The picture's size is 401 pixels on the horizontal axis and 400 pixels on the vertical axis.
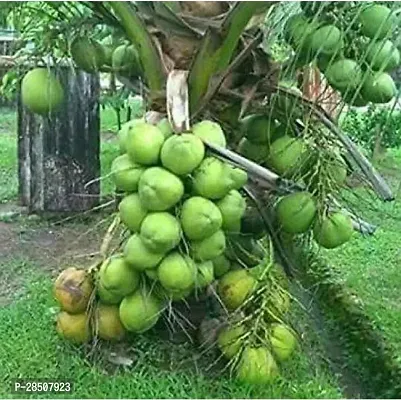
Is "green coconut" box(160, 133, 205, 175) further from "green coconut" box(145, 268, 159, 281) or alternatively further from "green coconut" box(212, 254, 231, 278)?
"green coconut" box(212, 254, 231, 278)

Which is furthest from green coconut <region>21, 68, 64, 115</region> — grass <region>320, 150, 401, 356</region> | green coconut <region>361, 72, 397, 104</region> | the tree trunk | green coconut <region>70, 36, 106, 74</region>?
the tree trunk

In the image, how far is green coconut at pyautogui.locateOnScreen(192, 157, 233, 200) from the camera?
7.04 ft

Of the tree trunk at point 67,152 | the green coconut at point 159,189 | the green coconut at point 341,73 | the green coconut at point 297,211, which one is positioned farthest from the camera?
the tree trunk at point 67,152

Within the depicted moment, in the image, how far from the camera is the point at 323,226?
2.43 m

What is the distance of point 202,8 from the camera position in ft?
8.20

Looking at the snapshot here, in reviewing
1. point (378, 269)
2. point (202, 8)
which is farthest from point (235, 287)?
point (378, 269)

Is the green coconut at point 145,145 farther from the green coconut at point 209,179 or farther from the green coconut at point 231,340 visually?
the green coconut at point 231,340

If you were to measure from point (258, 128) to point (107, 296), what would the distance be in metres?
0.65

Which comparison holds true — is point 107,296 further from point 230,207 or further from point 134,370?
point 230,207

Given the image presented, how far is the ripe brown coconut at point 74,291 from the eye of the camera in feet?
8.47

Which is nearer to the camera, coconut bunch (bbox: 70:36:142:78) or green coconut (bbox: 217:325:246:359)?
green coconut (bbox: 217:325:246:359)

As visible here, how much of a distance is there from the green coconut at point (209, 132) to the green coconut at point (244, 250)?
1.37 ft

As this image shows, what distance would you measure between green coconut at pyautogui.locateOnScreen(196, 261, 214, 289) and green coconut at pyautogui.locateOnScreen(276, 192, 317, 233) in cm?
28

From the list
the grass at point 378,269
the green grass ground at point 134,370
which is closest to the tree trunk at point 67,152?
the grass at point 378,269
